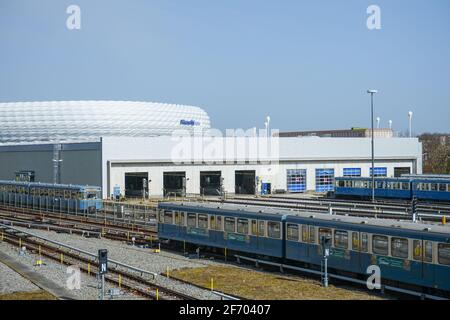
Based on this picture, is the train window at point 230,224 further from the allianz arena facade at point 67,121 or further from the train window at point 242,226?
the allianz arena facade at point 67,121

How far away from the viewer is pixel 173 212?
2919 centimetres

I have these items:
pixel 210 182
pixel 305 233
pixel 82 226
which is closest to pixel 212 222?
pixel 305 233

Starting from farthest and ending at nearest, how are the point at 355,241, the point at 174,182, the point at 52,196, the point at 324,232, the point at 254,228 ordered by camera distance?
the point at 174,182 < the point at 52,196 < the point at 254,228 < the point at 324,232 < the point at 355,241

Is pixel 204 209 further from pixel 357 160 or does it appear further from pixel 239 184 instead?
pixel 357 160

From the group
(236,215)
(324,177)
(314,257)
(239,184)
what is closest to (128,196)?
(239,184)

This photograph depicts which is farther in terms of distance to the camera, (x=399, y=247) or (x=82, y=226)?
(x=82, y=226)

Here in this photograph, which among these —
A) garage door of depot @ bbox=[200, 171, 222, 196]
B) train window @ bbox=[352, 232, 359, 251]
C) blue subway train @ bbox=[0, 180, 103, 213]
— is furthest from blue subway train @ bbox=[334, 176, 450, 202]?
train window @ bbox=[352, 232, 359, 251]

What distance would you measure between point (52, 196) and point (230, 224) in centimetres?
3113

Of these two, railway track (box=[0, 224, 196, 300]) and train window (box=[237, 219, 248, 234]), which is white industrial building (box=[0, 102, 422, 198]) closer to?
railway track (box=[0, 224, 196, 300])

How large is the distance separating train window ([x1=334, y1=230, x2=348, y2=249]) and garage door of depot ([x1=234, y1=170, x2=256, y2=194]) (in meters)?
52.5

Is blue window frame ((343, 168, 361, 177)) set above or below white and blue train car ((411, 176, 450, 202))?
above

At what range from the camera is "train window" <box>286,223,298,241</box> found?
22.0 metres

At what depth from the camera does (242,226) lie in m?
24.7

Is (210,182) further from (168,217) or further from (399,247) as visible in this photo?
(399,247)
